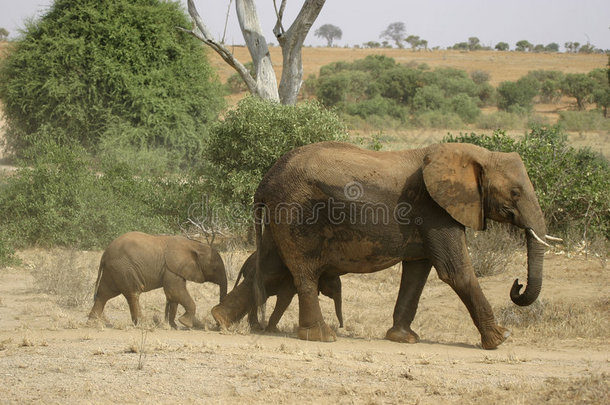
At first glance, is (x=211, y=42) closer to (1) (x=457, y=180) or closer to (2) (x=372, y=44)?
(1) (x=457, y=180)

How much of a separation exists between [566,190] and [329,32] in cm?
9084

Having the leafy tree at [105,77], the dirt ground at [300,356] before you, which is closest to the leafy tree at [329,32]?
the leafy tree at [105,77]

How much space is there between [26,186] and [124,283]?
20.1 feet

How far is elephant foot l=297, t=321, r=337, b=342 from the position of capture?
809cm

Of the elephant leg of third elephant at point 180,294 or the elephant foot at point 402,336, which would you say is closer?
the elephant foot at point 402,336

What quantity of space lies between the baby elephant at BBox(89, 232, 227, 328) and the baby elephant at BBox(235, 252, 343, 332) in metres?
0.56

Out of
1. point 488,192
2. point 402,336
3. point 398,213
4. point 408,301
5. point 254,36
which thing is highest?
point 254,36

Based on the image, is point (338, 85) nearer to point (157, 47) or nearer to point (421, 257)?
point (157, 47)

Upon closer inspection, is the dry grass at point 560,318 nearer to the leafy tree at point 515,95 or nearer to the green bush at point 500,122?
the green bush at point 500,122

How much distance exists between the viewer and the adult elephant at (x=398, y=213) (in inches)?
305

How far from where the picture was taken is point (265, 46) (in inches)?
718

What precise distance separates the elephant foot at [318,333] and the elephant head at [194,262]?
1.24 metres

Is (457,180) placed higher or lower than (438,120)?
higher

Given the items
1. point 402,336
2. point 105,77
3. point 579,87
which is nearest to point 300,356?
point 402,336
